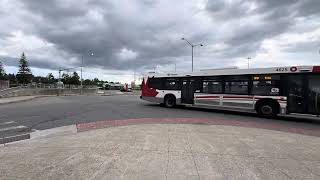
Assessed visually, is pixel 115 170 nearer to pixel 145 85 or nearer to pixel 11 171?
pixel 11 171

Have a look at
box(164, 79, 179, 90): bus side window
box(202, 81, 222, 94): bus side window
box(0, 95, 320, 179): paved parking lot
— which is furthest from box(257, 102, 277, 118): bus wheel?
box(164, 79, 179, 90): bus side window

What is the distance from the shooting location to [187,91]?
23.5 m

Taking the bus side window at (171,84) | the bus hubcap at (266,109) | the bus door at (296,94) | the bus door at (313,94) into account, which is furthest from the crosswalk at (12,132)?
the bus door at (313,94)

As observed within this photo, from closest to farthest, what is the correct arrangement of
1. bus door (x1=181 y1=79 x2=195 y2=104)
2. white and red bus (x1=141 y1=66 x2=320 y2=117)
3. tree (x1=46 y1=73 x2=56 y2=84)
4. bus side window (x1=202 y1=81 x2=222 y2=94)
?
white and red bus (x1=141 y1=66 x2=320 y2=117) < bus side window (x1=202 y1=81 x2=222 y2=94) < bus door (x1=181 y1=79 x2=195 y2=104) < tree (x1=46 y1=73 x2=56 y2=84)

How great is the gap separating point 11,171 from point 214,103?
52.8 feet

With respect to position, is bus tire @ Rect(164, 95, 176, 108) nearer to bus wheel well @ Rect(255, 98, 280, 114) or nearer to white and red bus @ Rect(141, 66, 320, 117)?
white and red bus @ Rect(141, 66, 320, 117)

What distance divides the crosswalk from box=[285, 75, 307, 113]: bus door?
1243 cm

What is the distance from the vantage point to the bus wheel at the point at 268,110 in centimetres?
1894

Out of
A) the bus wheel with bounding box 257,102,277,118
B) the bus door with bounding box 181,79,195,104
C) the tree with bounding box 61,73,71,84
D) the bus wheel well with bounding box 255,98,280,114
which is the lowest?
the bus wheel with bounding box 257,102,277,118

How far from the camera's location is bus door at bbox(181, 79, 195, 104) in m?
23.2

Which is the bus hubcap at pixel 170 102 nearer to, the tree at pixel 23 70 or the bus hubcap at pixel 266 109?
the bus hubcap at pixel 266 109

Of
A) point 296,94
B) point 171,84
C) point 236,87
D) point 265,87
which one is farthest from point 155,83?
point 296,94

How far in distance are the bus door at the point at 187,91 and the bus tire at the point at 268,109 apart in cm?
508

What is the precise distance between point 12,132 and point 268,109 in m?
12.6
